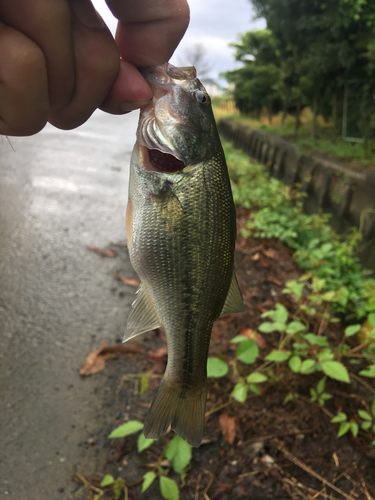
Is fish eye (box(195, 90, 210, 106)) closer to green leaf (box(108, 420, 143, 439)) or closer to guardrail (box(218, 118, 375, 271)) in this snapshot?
green leaf (box(108, 420, 143, 439))

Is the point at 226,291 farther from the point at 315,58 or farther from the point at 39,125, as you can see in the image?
the point at 315,58

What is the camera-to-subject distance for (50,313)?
3133mm

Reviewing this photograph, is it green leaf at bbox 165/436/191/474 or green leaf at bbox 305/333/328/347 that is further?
green leaf at bbox 305/333/328/347

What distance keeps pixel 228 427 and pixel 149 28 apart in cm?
220

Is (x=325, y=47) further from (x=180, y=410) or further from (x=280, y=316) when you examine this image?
(x=180, y=410)

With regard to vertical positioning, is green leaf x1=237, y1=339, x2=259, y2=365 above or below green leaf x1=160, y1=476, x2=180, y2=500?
above

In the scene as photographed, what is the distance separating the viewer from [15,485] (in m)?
1.84

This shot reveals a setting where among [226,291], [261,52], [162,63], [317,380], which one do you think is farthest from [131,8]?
[261,52]

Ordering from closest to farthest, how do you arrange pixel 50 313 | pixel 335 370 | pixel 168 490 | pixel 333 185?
pixel 168 490
pixel 335 370
pixel 50 313
pixel 333 185

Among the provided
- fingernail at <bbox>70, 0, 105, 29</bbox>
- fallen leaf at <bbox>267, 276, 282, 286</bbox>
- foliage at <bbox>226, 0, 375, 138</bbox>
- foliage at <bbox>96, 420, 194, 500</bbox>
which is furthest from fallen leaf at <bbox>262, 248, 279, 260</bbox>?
foliage at <bbox>226, 0, 375, 138</bbox>

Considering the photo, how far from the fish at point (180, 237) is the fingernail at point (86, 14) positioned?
25cm

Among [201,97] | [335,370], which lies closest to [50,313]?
[335,370]

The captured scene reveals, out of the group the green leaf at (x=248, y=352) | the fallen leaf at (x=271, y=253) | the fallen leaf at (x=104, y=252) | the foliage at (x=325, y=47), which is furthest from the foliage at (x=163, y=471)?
the foliage at (x=325, y=47)

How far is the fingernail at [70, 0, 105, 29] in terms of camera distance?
0.95 m
